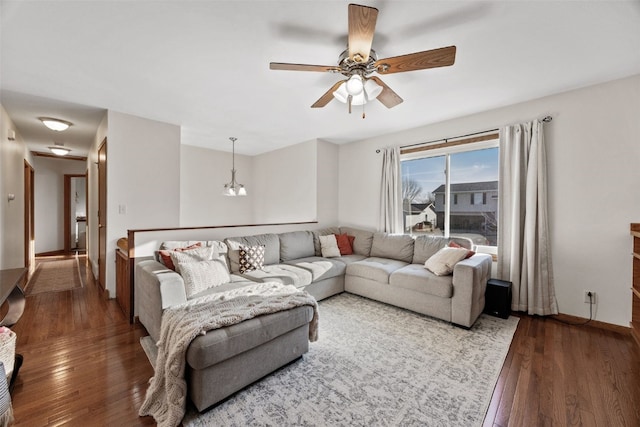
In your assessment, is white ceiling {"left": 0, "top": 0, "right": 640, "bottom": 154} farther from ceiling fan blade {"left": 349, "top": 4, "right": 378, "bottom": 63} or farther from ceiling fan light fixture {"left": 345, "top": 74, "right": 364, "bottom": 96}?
ceiling fan light fixture {"left": 345, "top": 74, "right": 364, "bottom": 96}

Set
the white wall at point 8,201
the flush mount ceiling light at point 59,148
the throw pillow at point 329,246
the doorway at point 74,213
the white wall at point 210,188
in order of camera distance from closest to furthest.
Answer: the white wall at point 8,201 < the throw pillow at point 329,246 < the flush mount ceiling light at point 59,148 < the white wall at point 210,188 < the doorway at point 74,213

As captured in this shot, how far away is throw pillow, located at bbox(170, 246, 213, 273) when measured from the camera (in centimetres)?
247

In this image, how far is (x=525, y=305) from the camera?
9.86ft

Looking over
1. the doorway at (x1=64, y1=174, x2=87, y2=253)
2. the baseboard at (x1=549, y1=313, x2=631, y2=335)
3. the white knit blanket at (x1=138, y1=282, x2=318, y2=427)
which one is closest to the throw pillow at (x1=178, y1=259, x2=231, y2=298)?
the white knit blanket at (x1=138, y1=282, x2=318, y2=427)

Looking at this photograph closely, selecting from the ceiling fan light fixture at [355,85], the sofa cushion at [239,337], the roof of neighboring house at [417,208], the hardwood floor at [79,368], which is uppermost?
the ceiling fan light fixture at [355,85]

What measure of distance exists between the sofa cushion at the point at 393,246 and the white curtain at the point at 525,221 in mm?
1108

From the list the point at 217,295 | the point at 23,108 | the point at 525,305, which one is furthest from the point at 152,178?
Answer: the point at 525,305

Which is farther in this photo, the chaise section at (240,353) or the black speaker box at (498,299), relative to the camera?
the black speaker box at (498,299)

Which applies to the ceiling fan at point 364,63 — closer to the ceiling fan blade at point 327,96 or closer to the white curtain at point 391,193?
the ceiling fan blade at point 327,96

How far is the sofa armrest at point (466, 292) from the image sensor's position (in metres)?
2.59

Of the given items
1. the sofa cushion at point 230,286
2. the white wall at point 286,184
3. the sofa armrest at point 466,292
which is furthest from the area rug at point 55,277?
the sofa armrest at point 466,292

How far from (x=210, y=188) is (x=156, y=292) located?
3.83 meters

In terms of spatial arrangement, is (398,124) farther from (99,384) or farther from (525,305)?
(99,384)

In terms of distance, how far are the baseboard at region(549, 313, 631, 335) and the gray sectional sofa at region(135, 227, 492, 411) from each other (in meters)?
0.87
